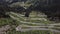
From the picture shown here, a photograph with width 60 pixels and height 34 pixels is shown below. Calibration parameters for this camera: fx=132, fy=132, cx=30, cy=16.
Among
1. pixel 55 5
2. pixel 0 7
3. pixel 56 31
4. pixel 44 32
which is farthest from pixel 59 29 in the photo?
pixel 0 7

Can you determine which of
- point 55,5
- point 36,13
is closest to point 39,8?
point 36,13

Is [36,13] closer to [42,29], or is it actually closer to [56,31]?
[42,29]

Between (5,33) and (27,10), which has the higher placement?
(27,10)

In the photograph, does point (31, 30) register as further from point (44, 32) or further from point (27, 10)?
point (27, 10)

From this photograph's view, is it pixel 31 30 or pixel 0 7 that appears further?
pixel 0 7

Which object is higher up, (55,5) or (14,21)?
(55,5)

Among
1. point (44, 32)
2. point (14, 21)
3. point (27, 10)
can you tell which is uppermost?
point (27, 10)

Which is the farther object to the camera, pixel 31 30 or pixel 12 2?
pixel 12 2

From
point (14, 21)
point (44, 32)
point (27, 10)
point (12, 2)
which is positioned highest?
point (12, 2)
